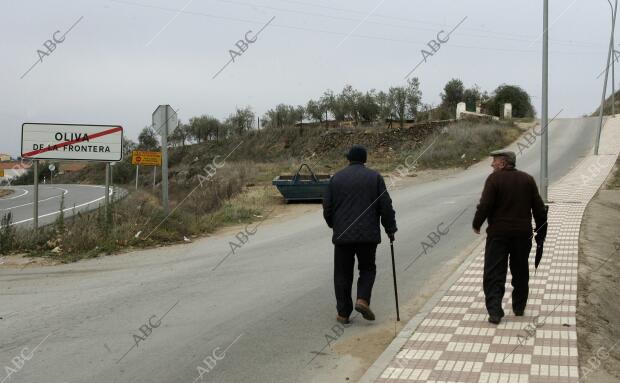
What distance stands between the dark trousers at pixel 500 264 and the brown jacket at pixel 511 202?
11 cm

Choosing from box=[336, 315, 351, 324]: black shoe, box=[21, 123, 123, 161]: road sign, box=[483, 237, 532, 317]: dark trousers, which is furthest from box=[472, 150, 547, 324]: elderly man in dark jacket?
box=[21, 123, 123, 161]: road sign

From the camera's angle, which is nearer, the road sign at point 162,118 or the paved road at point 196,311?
the paved road at point 196,311

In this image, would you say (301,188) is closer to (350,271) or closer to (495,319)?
(350,271)

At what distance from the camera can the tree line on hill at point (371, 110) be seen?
59.1m

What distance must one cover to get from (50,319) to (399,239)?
22.7ft

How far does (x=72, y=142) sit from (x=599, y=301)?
414 inches

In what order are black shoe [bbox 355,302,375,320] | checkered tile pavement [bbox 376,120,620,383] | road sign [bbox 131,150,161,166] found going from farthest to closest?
1. road sign [bbox 131,150,161,166]
2. black shoe [bbox 355,302,375,320]
3. checkered tile pavement [bbox 376,120,620,383]

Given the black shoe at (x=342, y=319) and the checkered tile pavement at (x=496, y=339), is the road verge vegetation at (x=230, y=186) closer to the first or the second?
the black shoe at (x=342, y=319)

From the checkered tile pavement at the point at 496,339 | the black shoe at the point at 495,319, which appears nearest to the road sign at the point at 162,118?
the checkered tile pavement at the point at 496,339

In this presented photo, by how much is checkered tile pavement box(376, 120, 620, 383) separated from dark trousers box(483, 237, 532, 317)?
Result: 0.82 ft

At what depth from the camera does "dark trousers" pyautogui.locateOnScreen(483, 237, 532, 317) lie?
6.15 metres

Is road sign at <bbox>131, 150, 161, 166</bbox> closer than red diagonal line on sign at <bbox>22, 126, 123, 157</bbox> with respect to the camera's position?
No

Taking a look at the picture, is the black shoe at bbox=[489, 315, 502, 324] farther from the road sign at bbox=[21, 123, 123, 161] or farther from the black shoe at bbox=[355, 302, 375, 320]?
the road sign at bbox=[21, 123, 123, 161]

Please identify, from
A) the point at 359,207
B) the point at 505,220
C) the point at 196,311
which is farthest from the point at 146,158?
the point at 505,220
